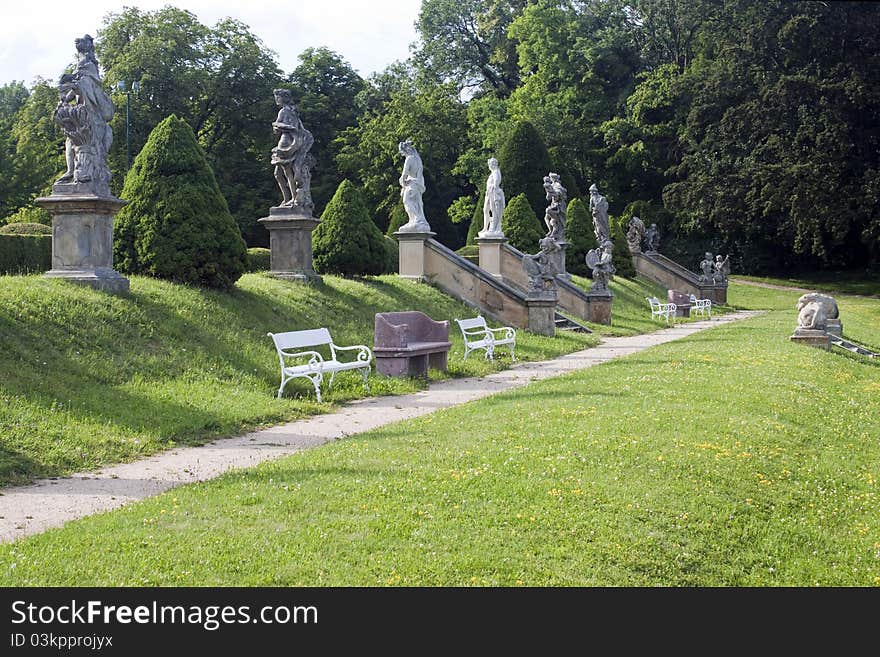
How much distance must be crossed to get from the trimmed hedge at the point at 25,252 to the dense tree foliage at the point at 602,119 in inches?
730

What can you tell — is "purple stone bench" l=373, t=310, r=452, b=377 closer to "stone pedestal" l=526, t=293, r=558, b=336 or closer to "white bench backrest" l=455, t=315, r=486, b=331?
"white bench backrest" l=455, t=315, r=486, b=331

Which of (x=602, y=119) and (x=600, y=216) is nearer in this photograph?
(x=600, y=216)

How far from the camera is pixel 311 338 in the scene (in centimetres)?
1277

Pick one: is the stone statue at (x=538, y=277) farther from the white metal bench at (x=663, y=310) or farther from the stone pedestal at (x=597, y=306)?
the white metal bench at (x=663, y=310)

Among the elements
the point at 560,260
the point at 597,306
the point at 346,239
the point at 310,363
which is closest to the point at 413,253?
the point at 346,239

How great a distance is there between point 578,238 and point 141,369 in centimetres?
2433

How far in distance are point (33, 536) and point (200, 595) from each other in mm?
1632

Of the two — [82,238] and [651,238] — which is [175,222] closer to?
[82,238]

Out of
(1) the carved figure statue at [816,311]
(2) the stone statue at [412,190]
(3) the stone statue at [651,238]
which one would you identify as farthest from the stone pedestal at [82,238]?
(3) the stone statue at [651,238]

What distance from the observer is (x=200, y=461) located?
818cm

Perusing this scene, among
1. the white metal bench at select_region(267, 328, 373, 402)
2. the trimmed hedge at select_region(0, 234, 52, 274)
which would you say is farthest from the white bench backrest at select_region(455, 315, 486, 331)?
the trimmed hedge at select_region(0, 234, 52, 274)

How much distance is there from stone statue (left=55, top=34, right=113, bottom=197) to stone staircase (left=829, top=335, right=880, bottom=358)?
47.2 ft

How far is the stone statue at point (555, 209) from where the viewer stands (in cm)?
2912

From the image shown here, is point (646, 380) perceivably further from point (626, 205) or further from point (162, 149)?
point (626, 205)
